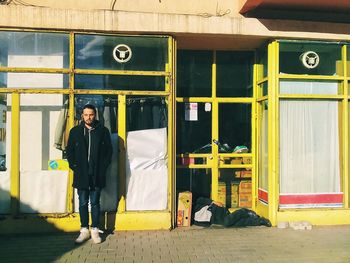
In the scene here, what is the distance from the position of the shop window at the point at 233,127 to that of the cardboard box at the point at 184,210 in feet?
4.49

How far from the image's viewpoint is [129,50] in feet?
22.7

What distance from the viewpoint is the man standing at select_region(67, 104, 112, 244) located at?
20.4 feet

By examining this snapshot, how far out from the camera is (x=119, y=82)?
272 inches

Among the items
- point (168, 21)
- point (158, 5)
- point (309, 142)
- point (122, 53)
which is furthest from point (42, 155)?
point (309, 142)

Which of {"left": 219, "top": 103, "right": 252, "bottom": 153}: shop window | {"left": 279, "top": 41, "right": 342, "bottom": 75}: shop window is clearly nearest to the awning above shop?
{"left": 279, "top": 41, "right": 342, "bottom": 75}: shop window

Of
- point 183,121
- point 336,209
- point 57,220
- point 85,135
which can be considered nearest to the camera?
point 85,135

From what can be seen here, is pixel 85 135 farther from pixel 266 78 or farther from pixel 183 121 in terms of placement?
pixel 266 78

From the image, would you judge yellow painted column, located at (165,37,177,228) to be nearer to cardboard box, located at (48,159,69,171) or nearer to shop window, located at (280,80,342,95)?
cardboard box, located at (48,159,69,171)

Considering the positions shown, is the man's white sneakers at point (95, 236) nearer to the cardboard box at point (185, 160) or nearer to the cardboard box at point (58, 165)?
the cardboard box at point (58, 165)

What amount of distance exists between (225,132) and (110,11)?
3008 mm

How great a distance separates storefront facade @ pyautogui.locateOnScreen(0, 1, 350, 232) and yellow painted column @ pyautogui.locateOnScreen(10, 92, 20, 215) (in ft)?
0.05

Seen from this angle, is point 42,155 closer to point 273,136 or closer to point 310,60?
point 273,136

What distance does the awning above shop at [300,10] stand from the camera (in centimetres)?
664

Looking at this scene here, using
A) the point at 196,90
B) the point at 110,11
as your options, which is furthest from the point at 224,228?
the point at 110,11
